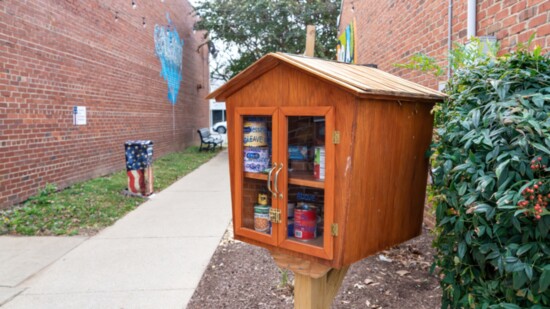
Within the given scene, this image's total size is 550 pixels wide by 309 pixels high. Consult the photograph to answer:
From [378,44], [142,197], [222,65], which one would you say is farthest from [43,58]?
[222,65]

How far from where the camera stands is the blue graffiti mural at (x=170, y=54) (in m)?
13.4

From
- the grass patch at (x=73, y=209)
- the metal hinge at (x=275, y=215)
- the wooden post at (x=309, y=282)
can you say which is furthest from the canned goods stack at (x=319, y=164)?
the grass patch at (x=73, y=209)

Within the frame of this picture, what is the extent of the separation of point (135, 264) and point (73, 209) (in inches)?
92.8

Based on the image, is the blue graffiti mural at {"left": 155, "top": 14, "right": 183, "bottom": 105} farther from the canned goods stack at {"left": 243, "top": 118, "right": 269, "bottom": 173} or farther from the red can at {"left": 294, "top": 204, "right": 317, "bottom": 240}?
the red can at {"left": 294, "top": 204, "right": 317, "bottom": 240}

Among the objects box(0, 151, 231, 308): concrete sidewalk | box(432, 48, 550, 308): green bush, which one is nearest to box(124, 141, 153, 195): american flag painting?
box(0, 151, 231, 308): concrete sidewalk

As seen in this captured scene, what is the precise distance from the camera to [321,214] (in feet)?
6.73

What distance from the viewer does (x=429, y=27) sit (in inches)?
187

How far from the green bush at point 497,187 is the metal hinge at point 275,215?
0.75 m

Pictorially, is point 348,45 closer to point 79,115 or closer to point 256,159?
point 79,115

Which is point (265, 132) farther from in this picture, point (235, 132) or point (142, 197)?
point (142, 197)

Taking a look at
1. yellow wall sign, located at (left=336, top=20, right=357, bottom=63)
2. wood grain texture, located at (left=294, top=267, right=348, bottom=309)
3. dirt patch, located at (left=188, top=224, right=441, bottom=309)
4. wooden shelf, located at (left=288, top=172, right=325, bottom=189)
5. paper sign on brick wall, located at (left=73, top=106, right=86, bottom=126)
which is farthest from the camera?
yellow wall sign, located at (left=336, top=20, right=357, bottom=63)

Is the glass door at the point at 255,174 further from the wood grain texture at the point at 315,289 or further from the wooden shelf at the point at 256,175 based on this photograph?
the wood grain texture at the point at 315,289

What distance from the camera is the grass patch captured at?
533cm

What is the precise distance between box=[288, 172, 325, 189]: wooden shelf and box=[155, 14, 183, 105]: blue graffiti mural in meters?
12.0
